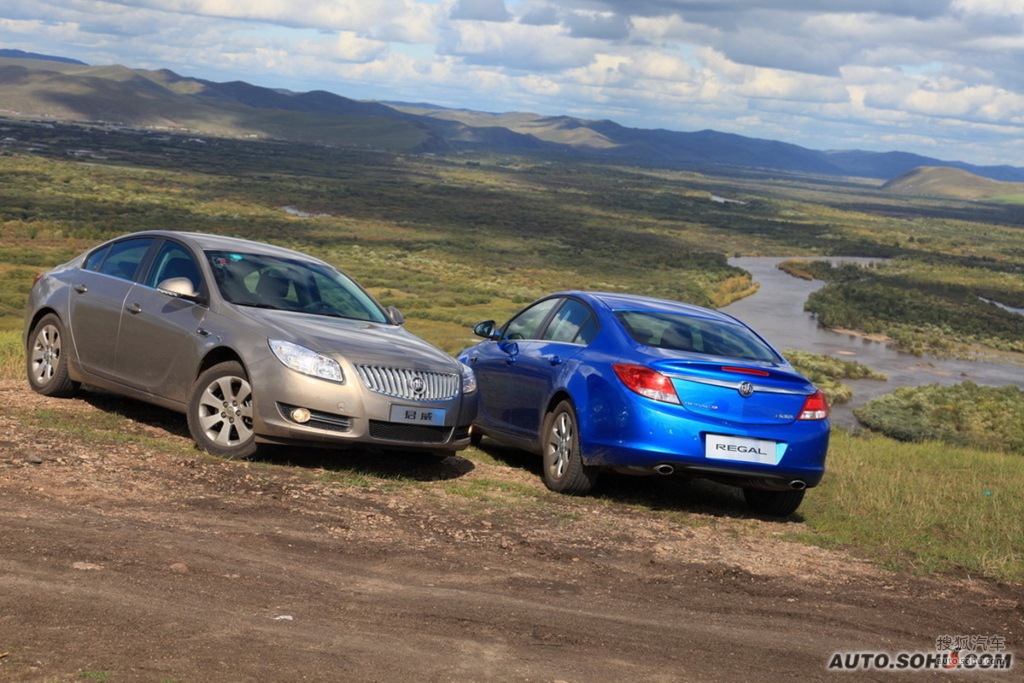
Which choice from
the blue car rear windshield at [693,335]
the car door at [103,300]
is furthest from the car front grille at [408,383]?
the car door at [103,300]

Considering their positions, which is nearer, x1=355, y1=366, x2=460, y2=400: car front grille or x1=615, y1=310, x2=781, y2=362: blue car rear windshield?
x1=355, y1=366, x2=460, y2=400: car front grille

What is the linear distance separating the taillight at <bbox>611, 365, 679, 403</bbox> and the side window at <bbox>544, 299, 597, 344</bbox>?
857mm

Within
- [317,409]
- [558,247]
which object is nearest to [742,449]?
[317,409]

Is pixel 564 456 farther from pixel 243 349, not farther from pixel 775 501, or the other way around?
pixel 243 349

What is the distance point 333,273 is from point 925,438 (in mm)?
26658

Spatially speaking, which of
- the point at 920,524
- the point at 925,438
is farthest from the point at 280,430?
the point at 925,438

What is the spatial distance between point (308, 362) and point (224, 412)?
28.4 inches

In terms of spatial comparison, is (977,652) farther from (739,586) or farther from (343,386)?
(343,386)

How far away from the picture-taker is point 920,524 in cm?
904

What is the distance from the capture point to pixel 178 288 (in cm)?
899

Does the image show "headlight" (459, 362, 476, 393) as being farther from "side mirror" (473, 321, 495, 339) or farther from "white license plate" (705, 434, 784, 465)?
"white license plate" (705, 434, 784, 465)

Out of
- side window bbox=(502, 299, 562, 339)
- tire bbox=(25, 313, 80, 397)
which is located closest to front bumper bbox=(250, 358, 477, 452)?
side window bbox=(502, 299, 562, 339)

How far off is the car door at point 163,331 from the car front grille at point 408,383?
1290 millimetres

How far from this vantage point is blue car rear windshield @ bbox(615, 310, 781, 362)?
9273 millimetres
